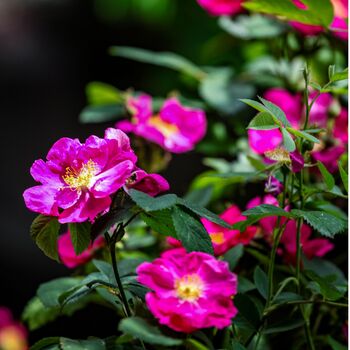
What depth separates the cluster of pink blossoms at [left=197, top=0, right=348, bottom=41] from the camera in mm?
1123

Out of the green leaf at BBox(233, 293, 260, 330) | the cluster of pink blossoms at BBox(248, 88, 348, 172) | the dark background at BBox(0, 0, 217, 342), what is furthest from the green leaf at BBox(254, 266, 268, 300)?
the dark background at BBox(0, 0, 217, 342)

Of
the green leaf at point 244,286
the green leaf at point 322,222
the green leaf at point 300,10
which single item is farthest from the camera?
the green leaf at point 300,10

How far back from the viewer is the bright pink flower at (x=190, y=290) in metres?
0.63

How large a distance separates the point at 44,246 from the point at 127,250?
15.6 inches

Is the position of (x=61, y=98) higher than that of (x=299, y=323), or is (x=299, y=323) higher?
(x=299, y=323)

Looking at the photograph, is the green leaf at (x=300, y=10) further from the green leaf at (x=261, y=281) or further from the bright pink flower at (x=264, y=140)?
the green leaf at (x=261, y=281)

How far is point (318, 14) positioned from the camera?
96 centimetres

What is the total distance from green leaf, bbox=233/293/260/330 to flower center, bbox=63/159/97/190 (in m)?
0.20

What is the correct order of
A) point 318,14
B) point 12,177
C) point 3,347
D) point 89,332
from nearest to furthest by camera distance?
point 318,14
point 89,332
point 3,347
point 12,177

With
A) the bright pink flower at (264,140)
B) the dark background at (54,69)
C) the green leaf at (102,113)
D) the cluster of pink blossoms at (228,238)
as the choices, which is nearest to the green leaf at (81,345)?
the cluster of pink blossoms at (228,238)

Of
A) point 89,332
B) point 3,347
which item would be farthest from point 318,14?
point 3,347

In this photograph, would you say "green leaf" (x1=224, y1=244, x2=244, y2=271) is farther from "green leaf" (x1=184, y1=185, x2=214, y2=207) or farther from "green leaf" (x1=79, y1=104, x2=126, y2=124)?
"green leaf" (x1=79, y1=104, x2=126, y2=124)

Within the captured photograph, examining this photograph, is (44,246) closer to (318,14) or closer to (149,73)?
(318,14)

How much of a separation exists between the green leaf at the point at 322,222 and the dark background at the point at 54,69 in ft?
5.53
